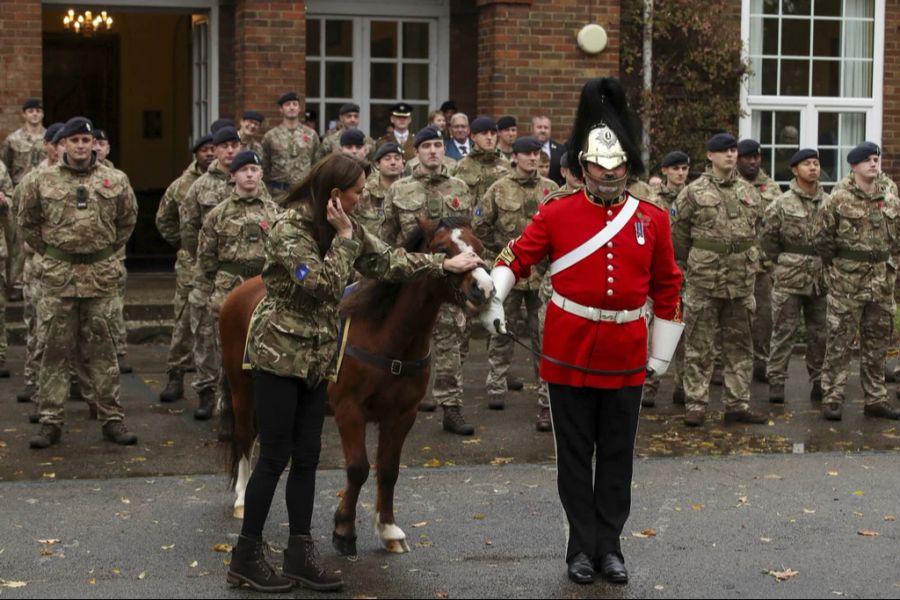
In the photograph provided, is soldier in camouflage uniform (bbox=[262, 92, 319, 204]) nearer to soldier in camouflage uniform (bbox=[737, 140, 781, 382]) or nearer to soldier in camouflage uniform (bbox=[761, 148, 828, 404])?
soldier in camouflage uniform (bbox=[737, 140, 781, 382])

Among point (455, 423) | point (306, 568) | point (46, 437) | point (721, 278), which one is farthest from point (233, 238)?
point (306, 568)

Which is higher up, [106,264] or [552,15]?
[552,15]

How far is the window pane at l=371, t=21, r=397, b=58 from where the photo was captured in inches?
688

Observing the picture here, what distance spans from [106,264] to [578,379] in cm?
446

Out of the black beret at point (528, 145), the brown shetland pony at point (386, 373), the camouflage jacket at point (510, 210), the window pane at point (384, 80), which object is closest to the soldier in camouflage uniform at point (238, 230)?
the camouflage jacket at point (510, 210)

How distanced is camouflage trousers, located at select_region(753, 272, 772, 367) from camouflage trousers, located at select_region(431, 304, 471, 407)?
10.8 ft

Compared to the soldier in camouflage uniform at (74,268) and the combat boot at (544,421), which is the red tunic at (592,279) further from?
the soldier in camouflage uniform at (74,268)

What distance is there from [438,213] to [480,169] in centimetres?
212

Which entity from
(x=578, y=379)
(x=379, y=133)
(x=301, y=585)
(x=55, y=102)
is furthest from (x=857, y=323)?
(x=55, y=102)

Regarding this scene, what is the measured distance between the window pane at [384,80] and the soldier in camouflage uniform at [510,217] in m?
5.81

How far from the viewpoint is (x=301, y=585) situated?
7.00 meters

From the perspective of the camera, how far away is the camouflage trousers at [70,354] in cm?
1037

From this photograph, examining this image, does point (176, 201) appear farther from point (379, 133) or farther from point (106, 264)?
point (379, 133)

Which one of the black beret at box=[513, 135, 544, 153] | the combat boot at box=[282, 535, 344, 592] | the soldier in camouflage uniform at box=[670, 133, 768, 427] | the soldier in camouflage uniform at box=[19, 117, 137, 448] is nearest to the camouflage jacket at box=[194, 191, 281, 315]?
the soldier in camouflage uniform at box=[19, 117, 137, 448]
